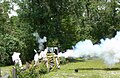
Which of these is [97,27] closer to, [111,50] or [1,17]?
[1,17]

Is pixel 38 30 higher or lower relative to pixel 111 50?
higher

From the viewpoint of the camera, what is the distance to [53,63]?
86.0 ft

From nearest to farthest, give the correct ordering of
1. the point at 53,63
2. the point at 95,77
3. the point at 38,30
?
1. the point at 95,77
2. the point at 53,63
3. the point at 38,30

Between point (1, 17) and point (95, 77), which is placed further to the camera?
point (1, 17)

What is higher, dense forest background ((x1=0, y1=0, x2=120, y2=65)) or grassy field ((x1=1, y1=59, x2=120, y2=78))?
dense forest background ((x1=0, y1=0, x2=120, y2=65))

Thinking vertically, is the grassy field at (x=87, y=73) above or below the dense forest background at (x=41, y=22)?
below

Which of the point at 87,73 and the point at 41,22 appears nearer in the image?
the point at 87,73

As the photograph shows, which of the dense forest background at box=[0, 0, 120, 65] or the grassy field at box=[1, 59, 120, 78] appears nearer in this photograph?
the grassy field at box=[1, 59, 120, 78]

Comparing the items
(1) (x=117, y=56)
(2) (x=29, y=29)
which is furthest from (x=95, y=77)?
(2) (x=29, y=29)

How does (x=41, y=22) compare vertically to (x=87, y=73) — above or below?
above

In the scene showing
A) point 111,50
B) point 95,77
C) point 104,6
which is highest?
point 104,6

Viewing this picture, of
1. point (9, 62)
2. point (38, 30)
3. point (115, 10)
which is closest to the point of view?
point (9, 62)

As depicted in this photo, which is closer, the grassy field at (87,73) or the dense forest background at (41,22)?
the grassy field at (87,73)

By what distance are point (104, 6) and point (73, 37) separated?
510 inches
